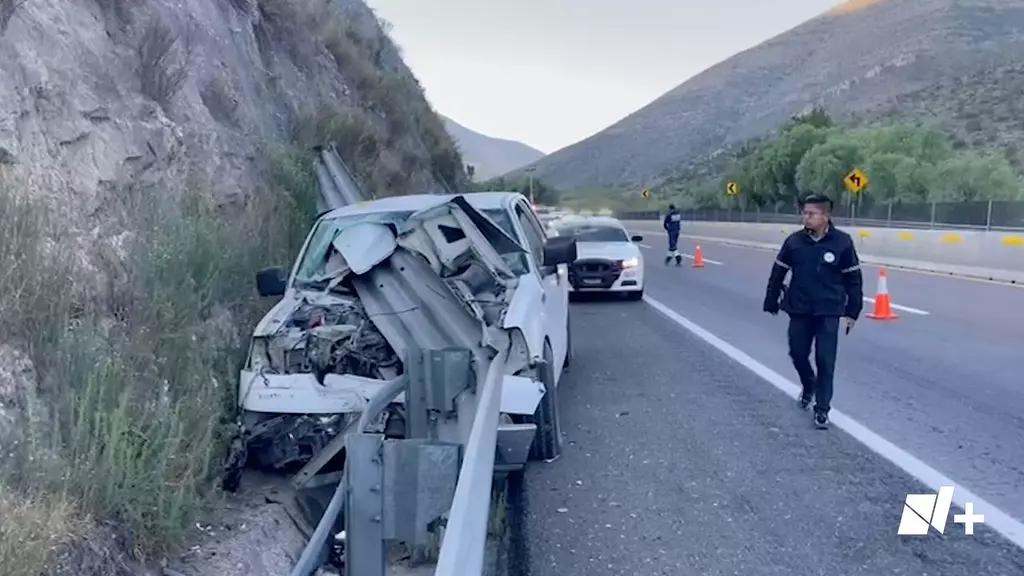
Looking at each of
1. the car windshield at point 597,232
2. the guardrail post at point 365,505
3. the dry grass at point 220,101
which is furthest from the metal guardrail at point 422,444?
the car windshield at point 597,232

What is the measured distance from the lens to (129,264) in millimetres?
6840

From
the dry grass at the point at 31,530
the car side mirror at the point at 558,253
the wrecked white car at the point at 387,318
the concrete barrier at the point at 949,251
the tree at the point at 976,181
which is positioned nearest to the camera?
the dry grass at the point at 31,530

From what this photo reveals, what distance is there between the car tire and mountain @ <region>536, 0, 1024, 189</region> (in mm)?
75517

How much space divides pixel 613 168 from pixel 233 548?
114 meters

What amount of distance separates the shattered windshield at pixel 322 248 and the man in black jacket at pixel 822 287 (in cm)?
311

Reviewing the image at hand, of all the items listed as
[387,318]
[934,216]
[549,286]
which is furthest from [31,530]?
[934,216]

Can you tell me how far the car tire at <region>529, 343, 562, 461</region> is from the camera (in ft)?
23.3

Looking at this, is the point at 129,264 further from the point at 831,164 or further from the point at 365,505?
the point at 831,164

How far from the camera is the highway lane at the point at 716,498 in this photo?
522 centimetres

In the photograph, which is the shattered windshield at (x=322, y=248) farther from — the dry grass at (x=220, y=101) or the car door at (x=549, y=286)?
the dry grass at (x=220, y=101)

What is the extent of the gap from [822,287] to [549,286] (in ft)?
7.34

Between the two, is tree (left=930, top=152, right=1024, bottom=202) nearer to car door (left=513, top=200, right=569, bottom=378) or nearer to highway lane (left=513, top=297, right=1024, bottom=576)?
car door (left=513, top=200, right=569, bottom=378)

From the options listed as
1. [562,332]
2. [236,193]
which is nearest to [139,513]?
[562,332]

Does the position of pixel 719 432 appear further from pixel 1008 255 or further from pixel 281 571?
pixel 1008 255
